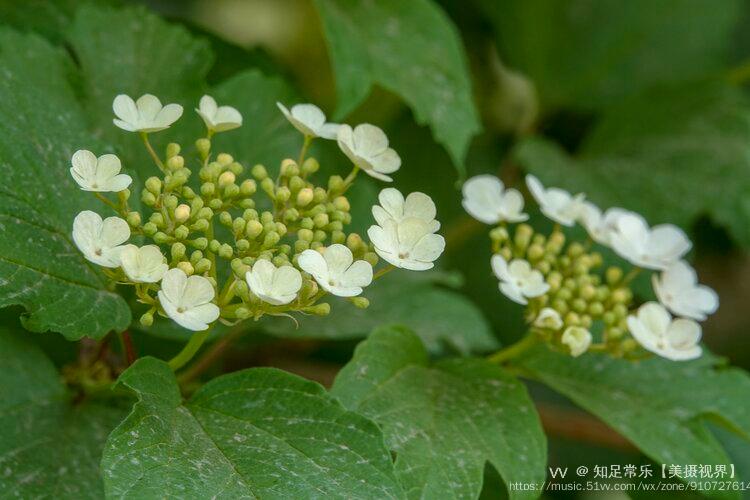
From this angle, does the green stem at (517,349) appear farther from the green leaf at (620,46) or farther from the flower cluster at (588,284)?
the green leaf at (620,46)

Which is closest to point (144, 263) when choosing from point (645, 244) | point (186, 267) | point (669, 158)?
point (186, 267)

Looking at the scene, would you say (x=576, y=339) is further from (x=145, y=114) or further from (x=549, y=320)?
(x=145, y=114)

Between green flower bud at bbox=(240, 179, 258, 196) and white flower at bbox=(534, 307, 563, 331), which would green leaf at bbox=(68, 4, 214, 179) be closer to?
green flower bud at bbox=(240, 179, 258, 196)

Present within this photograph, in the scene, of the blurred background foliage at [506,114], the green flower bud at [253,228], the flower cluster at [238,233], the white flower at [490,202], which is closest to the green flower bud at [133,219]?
the flower cluster at [238,233]

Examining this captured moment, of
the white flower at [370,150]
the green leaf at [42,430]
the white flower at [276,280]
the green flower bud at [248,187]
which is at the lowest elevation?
the green leaf at [42,430]

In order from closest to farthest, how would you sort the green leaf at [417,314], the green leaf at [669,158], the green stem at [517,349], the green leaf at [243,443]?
the green leaf at [243,443] < the green stem at [517,349] < the green leaf at [417,314] < the green leaf at [669,158]

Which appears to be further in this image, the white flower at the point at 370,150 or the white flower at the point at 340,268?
the white flower at the point at 370,150

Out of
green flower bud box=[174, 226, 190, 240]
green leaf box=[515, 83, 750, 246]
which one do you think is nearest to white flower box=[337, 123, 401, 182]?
green flower bud box=[174, 226, 190, 240]
